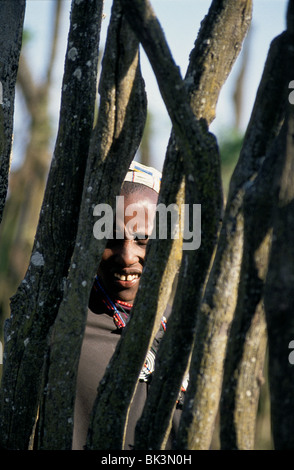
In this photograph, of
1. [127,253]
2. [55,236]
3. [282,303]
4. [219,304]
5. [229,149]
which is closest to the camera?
[282,303]

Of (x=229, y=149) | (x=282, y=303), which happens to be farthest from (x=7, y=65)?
(x=229, y=149)

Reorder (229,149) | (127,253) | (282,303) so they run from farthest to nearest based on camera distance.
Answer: (229,149), (127,253), (282,303)

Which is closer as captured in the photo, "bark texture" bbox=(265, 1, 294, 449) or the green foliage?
"bark texture" bbox=(265, 1, 294, 449)

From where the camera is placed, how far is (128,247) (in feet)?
9.38

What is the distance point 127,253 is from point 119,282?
0.48 ft

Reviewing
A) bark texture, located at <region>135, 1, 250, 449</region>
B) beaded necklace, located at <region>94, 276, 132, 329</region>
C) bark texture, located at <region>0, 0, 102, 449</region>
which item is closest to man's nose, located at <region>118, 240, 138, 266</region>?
beaded necklace, located at <region>94, 276, 132, 329</region>

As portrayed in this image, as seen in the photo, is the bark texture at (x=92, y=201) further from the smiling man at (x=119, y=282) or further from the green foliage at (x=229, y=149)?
the green foliage at (x=229, y=149)

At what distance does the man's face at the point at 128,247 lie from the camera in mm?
2854

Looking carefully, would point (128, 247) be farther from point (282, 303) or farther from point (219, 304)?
point (282, 303)

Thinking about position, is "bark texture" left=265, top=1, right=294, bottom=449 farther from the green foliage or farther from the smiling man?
the green foliage

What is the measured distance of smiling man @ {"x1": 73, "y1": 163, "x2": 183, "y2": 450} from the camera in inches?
109
